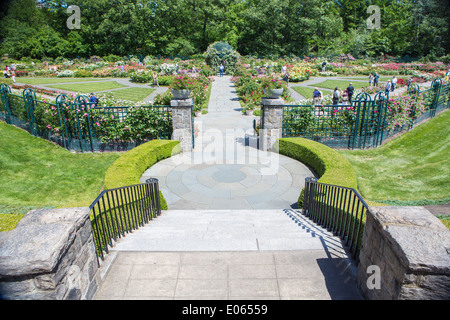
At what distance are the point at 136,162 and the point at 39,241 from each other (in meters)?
6.65

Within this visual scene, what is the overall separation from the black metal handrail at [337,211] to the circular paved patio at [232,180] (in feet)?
4.63

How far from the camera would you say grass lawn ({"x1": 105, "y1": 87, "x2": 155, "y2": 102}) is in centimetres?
2331

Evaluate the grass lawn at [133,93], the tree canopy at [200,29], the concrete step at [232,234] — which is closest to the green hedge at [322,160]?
the concrete step at [232,234]

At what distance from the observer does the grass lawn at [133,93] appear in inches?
918

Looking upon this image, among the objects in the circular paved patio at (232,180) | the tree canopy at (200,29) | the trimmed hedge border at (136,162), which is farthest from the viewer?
the tree canopy at (200,29)

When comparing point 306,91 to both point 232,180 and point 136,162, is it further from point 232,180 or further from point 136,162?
point 136,162

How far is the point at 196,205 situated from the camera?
26.7 ft

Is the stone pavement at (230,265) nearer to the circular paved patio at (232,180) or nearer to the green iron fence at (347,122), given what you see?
the circular paved patio at (232,180)

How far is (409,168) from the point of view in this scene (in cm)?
1122

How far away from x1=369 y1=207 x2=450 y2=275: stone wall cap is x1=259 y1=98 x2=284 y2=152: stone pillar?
850 centimetres

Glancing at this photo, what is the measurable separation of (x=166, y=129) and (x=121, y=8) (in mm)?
46147

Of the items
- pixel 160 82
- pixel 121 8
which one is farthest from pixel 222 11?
pixel 160 82

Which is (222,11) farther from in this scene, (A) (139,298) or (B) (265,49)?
(A) (139,298)

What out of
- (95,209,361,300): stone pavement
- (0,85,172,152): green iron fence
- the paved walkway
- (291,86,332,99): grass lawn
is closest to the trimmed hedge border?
the paved walkway
